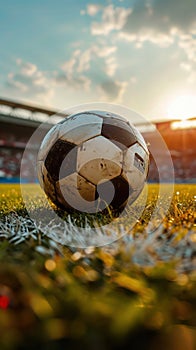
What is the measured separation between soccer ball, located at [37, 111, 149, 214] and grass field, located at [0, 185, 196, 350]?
107cm

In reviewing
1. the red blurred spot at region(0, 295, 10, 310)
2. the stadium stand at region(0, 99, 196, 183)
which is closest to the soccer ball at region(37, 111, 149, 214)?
the red blurred spot at region(0, 295, 10, 310)

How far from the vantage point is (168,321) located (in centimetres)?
75

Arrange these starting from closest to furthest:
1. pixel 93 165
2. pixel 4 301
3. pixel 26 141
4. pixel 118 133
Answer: pixel 4 301
pixel 93 165
pixel 118 133
pixel 26 141

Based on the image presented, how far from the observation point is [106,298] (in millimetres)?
757

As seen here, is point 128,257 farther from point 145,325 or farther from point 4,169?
point 4,169

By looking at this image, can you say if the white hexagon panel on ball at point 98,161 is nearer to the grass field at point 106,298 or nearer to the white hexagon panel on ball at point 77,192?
the white hexagon panel on ball at point 77,192

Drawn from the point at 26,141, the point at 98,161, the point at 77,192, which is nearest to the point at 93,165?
the point at 98,161

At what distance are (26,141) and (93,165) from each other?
74.4ft

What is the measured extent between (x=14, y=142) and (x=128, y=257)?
23.2m

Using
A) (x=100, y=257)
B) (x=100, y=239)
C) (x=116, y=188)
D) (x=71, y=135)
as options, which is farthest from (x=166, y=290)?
(x=71, y=135)

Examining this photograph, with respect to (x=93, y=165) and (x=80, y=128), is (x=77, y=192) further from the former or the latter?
(x=80, y=128)

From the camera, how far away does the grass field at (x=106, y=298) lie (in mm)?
640

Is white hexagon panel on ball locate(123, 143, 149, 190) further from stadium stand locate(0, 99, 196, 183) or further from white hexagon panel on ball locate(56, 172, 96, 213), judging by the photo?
stadium stand locate(0, 99, 196, 183)

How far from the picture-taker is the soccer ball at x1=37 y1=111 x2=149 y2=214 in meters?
2.21
